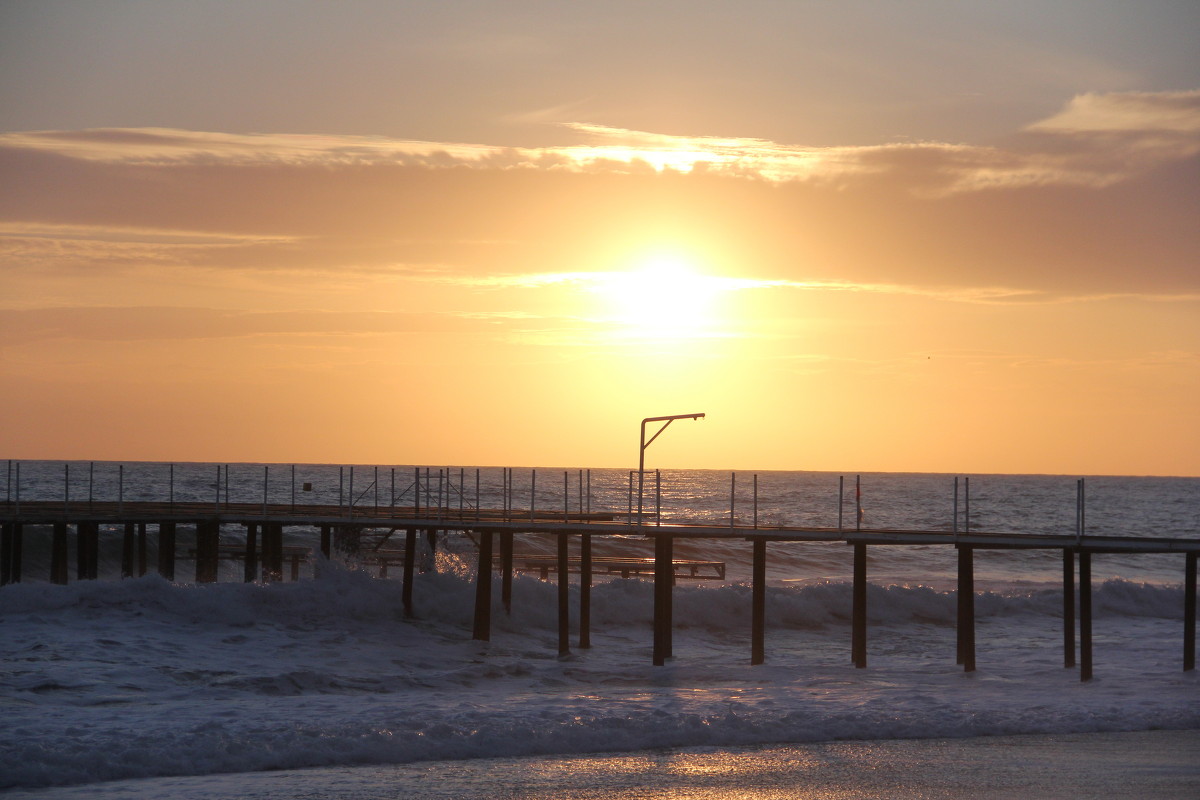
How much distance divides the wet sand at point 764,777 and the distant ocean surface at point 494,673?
0.84m

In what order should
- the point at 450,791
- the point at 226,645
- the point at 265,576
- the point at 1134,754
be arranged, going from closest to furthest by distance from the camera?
the point at 450,791 → the point at 1134,754 → the point at 226,645 → the point at 265,576

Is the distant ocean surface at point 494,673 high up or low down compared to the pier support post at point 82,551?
down

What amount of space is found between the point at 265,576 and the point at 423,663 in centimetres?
1201

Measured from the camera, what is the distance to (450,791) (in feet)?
58.6

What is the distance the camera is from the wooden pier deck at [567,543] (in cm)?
3067

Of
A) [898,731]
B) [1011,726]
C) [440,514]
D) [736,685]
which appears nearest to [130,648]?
[440,514]

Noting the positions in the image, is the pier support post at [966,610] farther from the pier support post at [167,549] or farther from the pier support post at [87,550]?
the pier support post at [87,550]

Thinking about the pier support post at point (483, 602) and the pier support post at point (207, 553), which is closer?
the pier support post at point (483, 602)

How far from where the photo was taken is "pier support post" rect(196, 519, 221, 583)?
40562 millimetres

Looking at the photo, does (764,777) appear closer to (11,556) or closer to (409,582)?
(409,582)

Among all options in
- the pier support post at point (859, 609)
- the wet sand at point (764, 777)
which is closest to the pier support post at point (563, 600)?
the pier support post at point (859, 609)

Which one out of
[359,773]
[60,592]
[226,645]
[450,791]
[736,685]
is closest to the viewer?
[450,791]

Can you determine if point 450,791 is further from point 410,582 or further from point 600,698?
point 410,582

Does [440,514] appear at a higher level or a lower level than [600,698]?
higher
